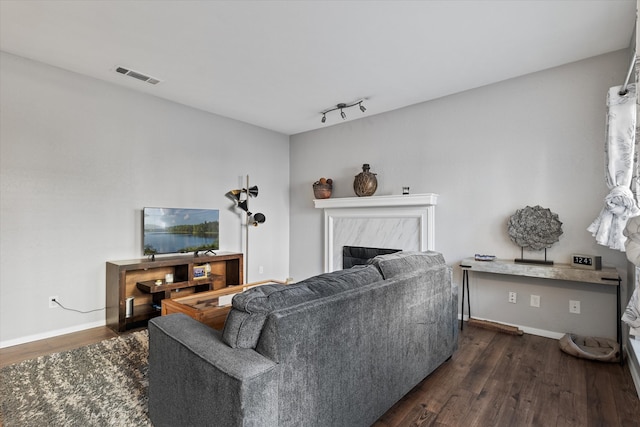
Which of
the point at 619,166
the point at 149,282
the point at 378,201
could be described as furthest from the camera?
the point at 378,201

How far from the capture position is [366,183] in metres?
4.34

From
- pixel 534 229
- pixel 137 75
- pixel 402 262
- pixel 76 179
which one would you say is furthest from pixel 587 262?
pixel 76 179

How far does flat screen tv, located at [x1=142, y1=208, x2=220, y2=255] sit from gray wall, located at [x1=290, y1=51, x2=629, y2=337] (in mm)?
2409

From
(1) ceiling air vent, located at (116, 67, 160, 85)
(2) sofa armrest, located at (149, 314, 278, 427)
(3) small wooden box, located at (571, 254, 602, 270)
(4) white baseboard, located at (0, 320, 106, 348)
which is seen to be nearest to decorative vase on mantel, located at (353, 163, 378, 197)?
(3) small wooden box, located at (571, 254, 602, 270)

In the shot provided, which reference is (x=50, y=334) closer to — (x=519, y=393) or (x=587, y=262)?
(x=519, y=393)

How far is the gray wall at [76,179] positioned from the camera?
2914 millimetres

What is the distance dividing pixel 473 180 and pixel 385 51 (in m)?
1.76

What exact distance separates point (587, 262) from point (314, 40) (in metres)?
2.99

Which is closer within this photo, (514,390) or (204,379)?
(204,379)

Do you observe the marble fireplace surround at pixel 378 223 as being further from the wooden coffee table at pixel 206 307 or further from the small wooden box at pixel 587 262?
the wooden coffee table at pixel 206 307

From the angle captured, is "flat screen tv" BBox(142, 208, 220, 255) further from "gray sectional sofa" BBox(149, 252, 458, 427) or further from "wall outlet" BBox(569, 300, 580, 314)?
"wall outlet" BBox(569, 300, 580, 314)

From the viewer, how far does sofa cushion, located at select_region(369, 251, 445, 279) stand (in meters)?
1.88

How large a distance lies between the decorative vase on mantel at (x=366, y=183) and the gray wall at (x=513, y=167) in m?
0.15

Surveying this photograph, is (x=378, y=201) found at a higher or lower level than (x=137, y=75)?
lower
